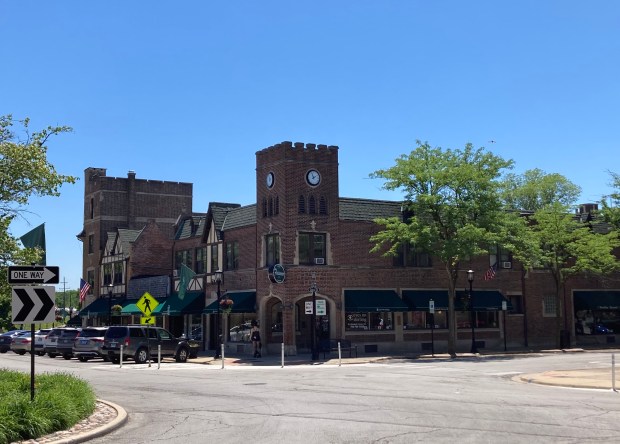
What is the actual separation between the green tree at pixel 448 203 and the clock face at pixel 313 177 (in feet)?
10.3

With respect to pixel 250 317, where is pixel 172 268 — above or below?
above

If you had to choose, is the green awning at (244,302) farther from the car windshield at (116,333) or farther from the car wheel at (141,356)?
the car windshield at (116,333)

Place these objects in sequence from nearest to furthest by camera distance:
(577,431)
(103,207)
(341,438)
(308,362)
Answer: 1. (341,438)
2. (577,431)
3. (308,362)
4. (103,207)

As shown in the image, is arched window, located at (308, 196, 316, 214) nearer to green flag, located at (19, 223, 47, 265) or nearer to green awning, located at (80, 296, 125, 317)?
green flag, located at (19, 223, 47, 265)

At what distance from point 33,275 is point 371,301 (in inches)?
1085

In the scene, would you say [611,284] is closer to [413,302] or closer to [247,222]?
[413,302]

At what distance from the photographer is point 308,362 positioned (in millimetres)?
33562

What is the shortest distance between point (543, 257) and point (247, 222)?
17.2m

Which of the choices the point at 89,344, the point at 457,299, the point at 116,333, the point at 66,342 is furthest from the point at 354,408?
the point at 457,299

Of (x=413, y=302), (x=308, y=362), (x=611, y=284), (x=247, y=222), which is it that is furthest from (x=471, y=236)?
(x=611, y=284)

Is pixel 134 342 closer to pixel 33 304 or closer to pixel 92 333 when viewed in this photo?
pixel 92 333

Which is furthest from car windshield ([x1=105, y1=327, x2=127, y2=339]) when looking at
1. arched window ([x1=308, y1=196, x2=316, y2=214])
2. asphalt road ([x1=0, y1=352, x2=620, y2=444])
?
arched window ([x1=308, y1=196, x2=316, y2=214])

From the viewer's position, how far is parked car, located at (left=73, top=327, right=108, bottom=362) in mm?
35531

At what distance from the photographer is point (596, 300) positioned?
156ft
